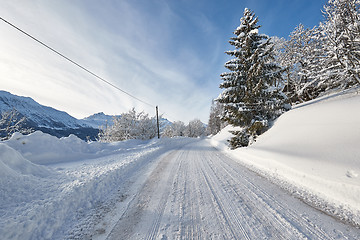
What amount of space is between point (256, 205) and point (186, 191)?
5.50ft

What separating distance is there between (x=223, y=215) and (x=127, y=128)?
19933mm

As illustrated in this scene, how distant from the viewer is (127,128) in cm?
2033

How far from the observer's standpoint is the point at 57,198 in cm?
293

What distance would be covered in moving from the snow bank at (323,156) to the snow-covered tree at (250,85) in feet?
8.44

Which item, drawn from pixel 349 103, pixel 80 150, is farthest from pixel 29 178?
pixel 349 103

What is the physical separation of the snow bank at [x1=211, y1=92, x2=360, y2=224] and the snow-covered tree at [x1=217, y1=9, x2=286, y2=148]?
2.57 meters

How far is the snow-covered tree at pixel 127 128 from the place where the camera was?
20.4 metres

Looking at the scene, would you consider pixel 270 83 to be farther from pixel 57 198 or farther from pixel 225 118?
pixel 57 198

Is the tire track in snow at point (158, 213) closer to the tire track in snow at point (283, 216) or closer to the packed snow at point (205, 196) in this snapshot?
the packed snow at point (205, 196)

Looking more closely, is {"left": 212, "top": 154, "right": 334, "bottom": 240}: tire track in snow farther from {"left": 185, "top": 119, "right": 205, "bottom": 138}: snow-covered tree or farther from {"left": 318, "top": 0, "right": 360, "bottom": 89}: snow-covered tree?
{"left": 185, "top": 119, "right": 205, "bottom": 138}: snow-covered tree

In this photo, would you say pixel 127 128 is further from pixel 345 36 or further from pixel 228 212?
pixel 345 36

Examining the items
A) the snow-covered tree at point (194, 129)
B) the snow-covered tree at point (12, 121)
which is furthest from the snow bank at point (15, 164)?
the snow-covered tree at point (194, 129)

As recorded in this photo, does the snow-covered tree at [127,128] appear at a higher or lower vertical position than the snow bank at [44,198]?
higher

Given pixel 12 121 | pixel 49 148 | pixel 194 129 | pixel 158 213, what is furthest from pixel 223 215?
pixel 194 129
